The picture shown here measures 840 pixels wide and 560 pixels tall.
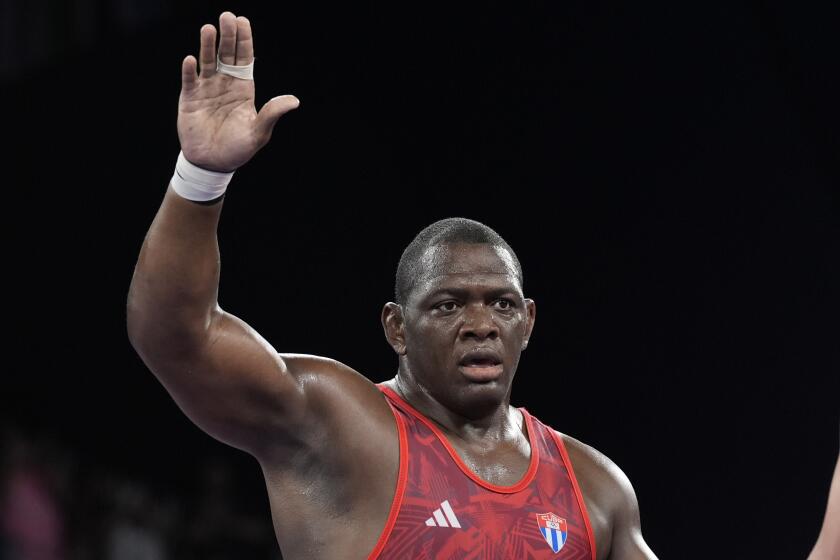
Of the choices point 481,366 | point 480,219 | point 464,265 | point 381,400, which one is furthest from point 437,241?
point 480,219

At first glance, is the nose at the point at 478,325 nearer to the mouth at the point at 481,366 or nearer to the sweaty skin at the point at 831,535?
the mouth at the point at 481,366

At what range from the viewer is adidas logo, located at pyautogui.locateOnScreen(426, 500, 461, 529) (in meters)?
2.97

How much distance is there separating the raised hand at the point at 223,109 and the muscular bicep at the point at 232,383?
38 centimetres

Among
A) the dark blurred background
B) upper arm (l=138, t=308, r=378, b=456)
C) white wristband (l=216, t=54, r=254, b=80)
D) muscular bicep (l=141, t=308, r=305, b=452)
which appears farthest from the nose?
the dark blurred background

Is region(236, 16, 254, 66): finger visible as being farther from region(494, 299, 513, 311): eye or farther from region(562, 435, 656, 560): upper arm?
region(562, 435, 656, 560): upper arm

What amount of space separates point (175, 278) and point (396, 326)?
0.95 meters

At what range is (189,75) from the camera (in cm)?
262

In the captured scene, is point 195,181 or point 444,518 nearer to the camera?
point 195,181

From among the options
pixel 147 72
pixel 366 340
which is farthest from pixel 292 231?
pixel 147 72

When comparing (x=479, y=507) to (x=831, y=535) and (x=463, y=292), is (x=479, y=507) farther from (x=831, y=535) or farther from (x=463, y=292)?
(x=831, y=535)

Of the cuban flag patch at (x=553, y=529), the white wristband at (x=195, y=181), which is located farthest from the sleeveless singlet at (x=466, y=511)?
the white wristband at (x=195, y=181)

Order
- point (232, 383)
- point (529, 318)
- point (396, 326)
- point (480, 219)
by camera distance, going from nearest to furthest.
→ 1. point (232, 383)
2. point (396, 326)
3. point (529, 318)
4. point (480, 219)

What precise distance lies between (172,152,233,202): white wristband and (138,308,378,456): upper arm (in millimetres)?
283

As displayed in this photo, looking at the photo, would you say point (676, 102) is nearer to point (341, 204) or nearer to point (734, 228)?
point (734, 228)
